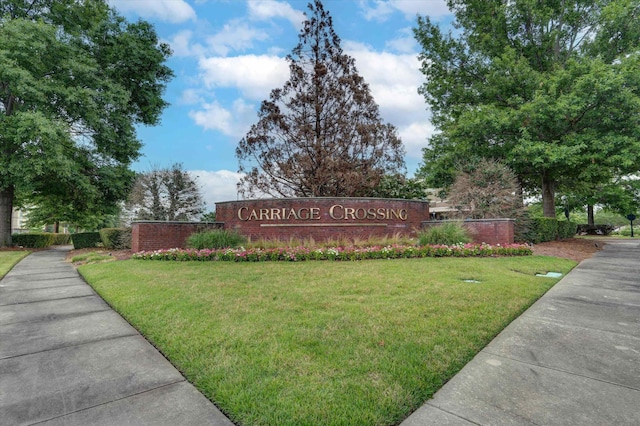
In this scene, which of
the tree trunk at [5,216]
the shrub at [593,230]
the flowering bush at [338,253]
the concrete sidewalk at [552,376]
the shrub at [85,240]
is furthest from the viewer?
the shrub at [593,230]

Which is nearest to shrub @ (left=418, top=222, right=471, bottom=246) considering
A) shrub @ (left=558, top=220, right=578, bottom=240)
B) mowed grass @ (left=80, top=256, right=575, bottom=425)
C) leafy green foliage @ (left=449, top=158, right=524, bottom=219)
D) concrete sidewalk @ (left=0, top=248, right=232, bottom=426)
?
leafy green foliage @ (left=449, top=158, right=524, bottom=219)

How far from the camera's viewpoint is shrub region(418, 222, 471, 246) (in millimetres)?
10898

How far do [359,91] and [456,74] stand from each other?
7232mm

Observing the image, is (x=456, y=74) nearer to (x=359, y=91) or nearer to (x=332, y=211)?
(x=359, y=91)

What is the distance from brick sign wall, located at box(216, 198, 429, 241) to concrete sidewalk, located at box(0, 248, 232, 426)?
8.37 meters

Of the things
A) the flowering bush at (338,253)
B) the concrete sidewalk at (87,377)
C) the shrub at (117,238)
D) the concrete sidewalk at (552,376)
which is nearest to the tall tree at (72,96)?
the shrub at (117,238)

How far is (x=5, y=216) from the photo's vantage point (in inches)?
734

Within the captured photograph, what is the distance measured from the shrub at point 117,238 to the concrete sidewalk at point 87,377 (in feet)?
38.3

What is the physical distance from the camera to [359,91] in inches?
661

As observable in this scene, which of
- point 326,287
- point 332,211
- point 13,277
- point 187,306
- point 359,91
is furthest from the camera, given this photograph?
point 359,91

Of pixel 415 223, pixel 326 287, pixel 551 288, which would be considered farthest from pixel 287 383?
pixel 415 223

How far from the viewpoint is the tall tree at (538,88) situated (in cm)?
1415

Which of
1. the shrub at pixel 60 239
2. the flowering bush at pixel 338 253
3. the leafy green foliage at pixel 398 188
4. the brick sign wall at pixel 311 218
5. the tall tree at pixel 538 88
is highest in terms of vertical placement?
the tall tree at pixel 538 88

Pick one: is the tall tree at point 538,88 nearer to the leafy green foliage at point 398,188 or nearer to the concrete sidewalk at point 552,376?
the leafy green foliage at point 398,188
